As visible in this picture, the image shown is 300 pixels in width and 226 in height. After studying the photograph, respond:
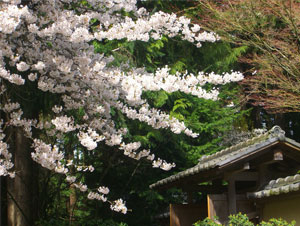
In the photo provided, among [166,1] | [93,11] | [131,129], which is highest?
[166,1]

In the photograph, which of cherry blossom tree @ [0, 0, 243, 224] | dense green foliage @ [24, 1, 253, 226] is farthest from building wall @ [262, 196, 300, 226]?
dense green foliage @ [24, 1, 253, 226]

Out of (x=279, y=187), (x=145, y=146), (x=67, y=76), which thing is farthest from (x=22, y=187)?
(x=279, y=187)

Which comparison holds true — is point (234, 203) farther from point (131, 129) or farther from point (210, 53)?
point (210, 53)

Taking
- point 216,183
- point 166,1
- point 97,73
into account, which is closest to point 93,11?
point 97,73

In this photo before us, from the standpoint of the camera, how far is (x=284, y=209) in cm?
696

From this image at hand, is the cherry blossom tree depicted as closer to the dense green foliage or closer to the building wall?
the building wall

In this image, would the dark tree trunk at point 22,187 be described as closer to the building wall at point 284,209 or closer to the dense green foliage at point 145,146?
the dense green foliage at point 145,146

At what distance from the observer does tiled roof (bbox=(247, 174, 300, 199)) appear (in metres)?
6.37

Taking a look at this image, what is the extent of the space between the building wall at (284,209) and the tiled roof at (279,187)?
0.23 metres

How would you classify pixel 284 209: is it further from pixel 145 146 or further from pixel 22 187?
pixel 145 146

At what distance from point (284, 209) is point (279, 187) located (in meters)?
0.47

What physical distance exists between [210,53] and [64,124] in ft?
32.4

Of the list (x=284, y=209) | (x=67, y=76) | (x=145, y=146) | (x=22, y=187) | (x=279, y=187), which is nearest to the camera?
(x=67, y=76)

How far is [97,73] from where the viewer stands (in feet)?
22.2
